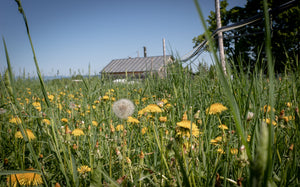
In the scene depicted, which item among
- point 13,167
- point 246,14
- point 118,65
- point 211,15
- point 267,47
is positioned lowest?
point 13,167

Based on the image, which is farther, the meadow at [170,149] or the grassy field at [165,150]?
the grassy field at [165,150]

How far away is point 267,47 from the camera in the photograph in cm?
22

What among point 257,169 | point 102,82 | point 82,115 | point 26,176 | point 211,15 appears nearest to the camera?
point 257,169

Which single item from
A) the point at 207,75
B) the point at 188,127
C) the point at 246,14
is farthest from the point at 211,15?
the point at 188,127

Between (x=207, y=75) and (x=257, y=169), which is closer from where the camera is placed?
(x=257, y=169)

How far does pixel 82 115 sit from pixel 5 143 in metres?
0.68

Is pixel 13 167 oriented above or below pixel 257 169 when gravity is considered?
below

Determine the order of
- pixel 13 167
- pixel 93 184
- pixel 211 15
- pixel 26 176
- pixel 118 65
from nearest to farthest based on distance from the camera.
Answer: pixel 93 184, pixel 26 176, pixel 13 167, pixel 211 15, pixel 118 65

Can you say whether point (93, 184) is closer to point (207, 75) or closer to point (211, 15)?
point (207, 75)

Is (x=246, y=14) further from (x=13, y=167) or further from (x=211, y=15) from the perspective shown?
(x=13, y=167)

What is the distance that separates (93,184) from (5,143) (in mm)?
1108

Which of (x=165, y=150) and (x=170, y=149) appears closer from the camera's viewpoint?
(x=170, y=149)

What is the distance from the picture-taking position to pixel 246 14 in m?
20.2

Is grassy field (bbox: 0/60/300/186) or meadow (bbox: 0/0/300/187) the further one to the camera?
grassy field (bbox: 0/60/300/186)
